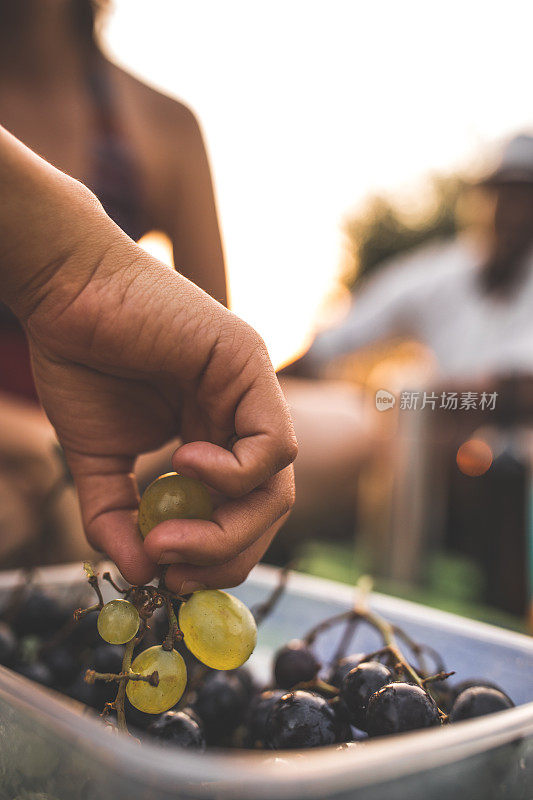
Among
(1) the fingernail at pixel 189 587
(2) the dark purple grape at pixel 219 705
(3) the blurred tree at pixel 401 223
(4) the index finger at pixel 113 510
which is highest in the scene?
(1) the fingernail at pixel 189 587

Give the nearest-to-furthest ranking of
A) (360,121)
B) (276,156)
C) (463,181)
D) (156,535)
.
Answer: (156,535)
(276,156)
(360,121)
(463,181)

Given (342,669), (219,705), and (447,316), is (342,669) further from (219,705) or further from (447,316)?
(447,316)

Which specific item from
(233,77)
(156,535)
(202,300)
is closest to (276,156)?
(233,77)

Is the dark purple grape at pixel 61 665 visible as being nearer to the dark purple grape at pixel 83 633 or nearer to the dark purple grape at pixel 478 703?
the dark purple grape at pixel 83 633

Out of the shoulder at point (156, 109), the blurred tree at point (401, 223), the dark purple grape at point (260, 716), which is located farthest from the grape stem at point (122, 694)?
the blurred tree at point (401, 223)

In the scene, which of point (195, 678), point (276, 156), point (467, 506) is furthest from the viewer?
point (467, 506)

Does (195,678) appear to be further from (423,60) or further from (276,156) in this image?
(423,60)
